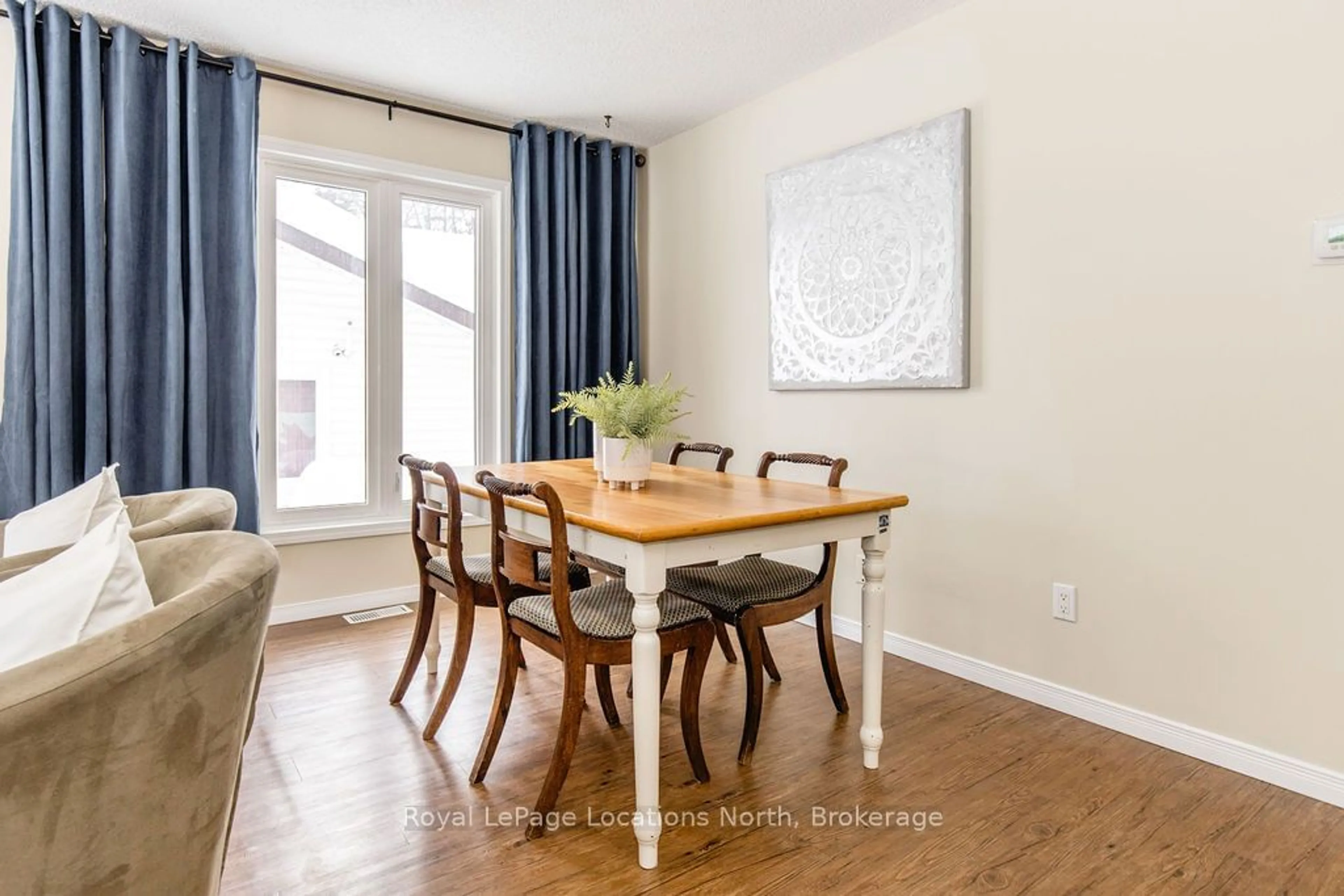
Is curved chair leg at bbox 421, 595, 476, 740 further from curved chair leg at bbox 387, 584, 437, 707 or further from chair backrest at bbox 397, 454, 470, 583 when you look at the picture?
curved chair leg at bbox 387, 584, 437, 707

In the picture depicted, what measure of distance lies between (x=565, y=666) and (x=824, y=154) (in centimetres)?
254

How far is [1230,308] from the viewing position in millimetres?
2164

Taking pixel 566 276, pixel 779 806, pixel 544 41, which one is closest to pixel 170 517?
pixel 779 806

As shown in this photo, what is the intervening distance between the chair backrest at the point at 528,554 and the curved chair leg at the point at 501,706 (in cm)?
9

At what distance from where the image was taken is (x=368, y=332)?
3822 mm

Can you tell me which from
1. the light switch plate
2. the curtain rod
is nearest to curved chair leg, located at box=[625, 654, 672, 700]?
the light switch plate

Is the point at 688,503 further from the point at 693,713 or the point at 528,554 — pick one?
the point at 693,713

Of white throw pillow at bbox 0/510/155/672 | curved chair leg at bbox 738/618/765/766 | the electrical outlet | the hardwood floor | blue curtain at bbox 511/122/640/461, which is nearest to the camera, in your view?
white throw pillow at bbox 0/510/155/672

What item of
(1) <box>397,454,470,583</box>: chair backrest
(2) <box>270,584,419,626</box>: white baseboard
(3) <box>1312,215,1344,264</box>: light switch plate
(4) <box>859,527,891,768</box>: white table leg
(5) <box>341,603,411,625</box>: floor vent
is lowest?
(5) <box>341,603,411,625</box>: floor vent

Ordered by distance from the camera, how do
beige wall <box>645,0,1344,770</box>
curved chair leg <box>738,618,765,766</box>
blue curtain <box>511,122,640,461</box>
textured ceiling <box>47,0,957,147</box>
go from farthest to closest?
blue curtain <box>511,122,640,461</box>, textured ceiling <box>47,0,957,147</box>, curved chair leg <box>738,618,765,766</box>, beige wall <box>645,0,1344,770</box>

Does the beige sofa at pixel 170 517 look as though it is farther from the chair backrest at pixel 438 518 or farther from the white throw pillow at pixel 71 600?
the chair backrest at pixel 438 518

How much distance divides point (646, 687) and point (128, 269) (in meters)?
2.75

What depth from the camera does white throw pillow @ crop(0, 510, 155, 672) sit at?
96 cm

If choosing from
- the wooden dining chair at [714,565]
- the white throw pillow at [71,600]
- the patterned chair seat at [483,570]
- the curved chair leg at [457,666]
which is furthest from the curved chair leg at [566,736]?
the white throw pillow at [71,600]
